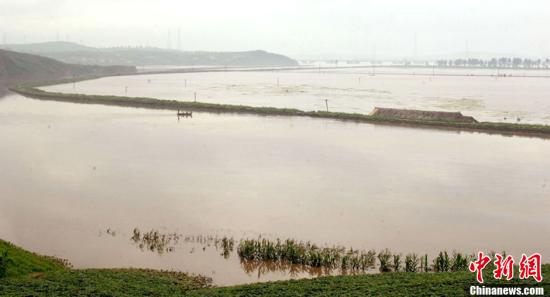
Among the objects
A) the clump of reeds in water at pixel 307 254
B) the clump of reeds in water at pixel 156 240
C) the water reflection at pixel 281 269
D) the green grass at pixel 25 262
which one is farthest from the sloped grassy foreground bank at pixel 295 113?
the green grass at pixel 25 262

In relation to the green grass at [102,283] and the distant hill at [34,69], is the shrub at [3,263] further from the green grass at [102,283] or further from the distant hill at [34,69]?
the distant hill at [34,69]

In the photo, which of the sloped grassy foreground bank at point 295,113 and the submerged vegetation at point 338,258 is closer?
the submerged vegetation at point 338,258

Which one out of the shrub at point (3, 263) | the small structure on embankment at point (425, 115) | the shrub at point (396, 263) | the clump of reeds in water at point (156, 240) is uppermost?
the small structure on embankment at point (425, 115)

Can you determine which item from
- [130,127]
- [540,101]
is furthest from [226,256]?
[540,101]

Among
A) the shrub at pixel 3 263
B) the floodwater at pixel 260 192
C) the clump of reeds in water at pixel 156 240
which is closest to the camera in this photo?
the shrub at pixel 3 263

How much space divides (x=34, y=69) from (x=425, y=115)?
77.5 meters

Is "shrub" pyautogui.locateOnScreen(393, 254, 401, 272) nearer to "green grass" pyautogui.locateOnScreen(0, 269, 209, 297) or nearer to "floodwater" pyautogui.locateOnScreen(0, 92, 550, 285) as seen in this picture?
"floodwater" pyautogui.locateOnScreen(0, 92, 550, 285)

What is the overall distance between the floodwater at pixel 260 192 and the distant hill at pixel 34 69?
56950mm

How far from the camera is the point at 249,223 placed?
15938 millimetres

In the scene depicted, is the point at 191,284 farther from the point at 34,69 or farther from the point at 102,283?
the point at 34,69

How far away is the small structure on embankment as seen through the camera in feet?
120

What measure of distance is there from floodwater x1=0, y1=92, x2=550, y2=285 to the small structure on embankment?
421 cm

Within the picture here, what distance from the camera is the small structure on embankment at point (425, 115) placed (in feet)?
120

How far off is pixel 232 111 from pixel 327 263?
31958mm
